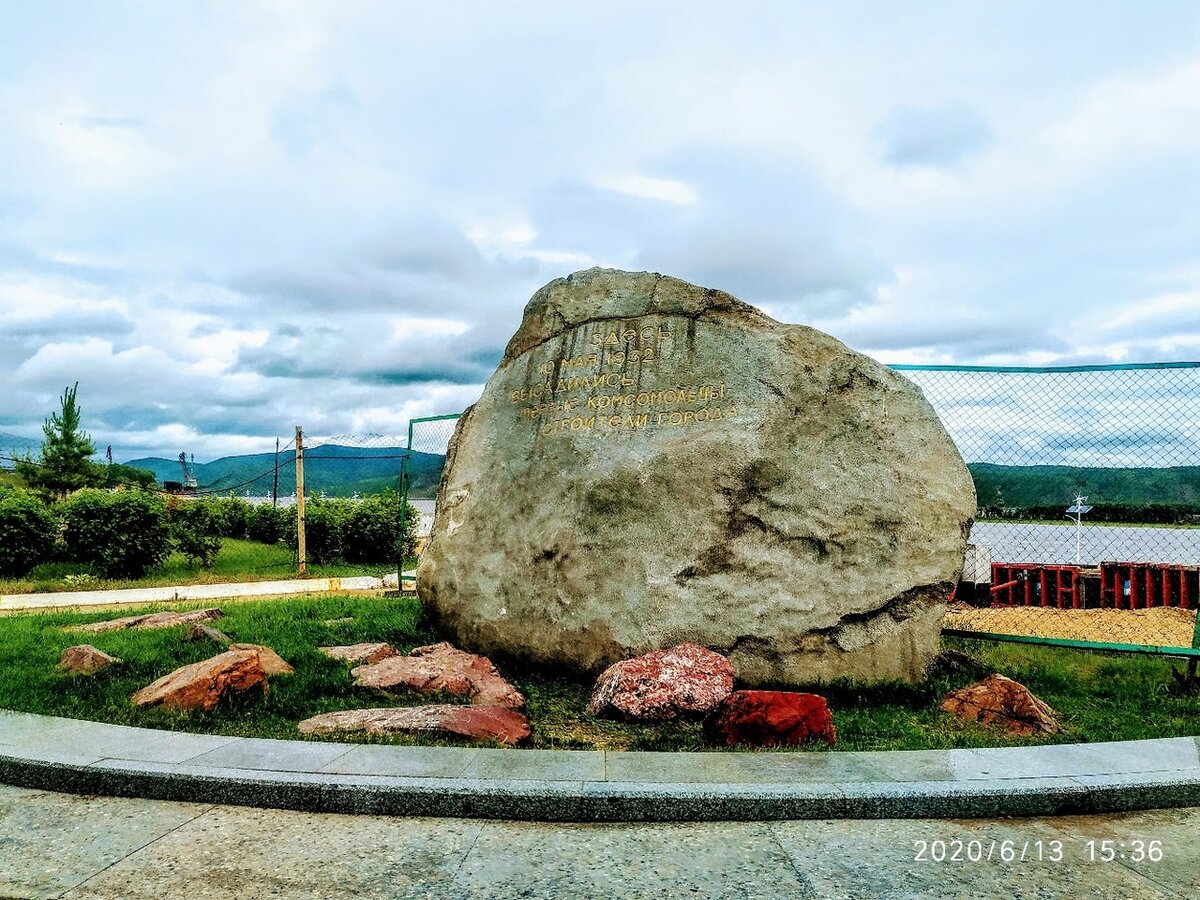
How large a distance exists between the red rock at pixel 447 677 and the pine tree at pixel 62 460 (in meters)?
23.9

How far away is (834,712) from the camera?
19.7 feet

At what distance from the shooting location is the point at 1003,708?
5.75 meters

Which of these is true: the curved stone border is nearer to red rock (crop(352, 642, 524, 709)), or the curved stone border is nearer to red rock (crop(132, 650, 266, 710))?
red rock (crop(132, 650, 266, 710))

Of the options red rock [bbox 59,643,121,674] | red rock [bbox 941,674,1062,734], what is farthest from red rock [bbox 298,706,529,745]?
red rock [bbox 941,674,1062,734]

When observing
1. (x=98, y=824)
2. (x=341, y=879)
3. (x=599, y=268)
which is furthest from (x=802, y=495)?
(x=98, y=824)

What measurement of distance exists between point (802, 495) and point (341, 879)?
4247 millimetres

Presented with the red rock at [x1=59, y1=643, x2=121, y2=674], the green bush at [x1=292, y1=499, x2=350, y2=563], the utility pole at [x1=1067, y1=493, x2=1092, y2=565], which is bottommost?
the red rock at [x1=59, y1=643, x2=121, y2=674]

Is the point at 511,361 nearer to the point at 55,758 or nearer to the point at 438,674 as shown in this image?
the point at 438,674

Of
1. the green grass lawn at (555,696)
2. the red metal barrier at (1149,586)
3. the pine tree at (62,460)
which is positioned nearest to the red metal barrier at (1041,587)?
the red metal barrier at (1149,586)

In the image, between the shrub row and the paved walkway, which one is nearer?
the paved walkway

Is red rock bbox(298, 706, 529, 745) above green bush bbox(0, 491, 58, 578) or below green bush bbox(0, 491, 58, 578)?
below

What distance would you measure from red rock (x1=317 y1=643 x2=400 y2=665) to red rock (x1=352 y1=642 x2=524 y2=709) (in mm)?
308

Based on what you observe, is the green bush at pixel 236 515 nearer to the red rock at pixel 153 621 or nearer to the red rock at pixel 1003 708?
the red rock at pixel 153 621
